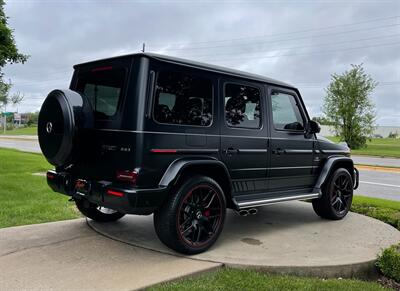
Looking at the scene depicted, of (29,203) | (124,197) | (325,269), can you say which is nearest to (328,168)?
(325,269)

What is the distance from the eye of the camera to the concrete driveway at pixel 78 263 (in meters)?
3.66

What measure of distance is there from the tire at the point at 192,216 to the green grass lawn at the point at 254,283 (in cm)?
51

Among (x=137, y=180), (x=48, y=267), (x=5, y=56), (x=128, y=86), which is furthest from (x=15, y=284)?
(x=5, y=56)

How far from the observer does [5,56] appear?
9234 millimetres

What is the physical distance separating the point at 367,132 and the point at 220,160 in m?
25.3

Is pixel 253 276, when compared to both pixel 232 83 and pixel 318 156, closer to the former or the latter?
pixel 232 83

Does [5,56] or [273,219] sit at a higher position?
[5,56]

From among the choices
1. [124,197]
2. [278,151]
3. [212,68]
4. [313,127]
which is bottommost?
[124,197]

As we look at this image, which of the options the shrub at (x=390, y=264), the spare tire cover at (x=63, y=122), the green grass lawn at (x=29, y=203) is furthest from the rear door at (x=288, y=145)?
the green grass lawn at (x=29, y=203)

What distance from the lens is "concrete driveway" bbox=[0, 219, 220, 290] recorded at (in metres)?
3.66

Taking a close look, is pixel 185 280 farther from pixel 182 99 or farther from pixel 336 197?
pixel 336 197

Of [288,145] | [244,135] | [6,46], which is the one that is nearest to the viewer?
[244,135]

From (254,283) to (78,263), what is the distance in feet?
5.56

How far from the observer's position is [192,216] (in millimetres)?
4586
